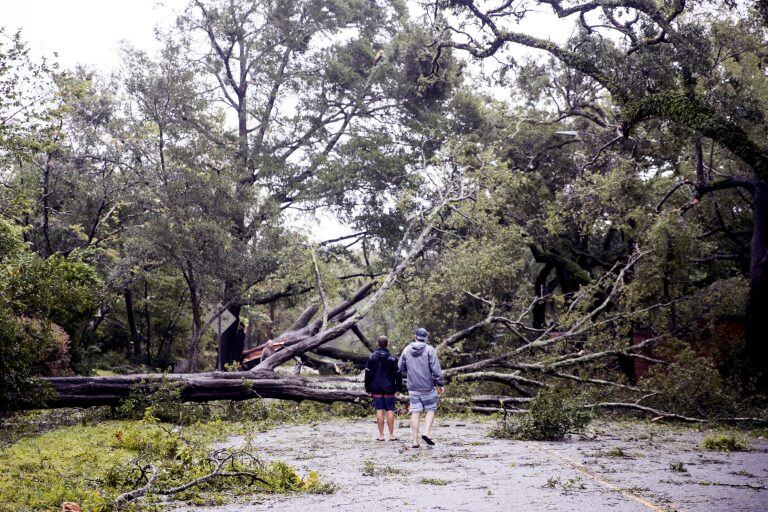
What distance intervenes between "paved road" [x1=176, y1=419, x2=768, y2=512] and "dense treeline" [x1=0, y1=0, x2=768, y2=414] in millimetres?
5437

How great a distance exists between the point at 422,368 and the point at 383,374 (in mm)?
880

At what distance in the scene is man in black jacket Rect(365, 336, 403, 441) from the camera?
11.7m

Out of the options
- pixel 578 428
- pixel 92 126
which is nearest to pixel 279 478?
pixel 578 428

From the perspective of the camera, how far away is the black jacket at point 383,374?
11.7 m

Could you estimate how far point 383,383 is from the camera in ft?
38.5

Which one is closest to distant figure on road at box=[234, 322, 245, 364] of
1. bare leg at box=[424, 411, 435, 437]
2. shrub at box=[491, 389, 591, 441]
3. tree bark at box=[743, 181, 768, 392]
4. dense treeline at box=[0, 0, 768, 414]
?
dense treeline at box=[0, 0, 768, 414]

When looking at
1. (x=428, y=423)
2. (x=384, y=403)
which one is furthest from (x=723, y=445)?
(x=384, y=403)

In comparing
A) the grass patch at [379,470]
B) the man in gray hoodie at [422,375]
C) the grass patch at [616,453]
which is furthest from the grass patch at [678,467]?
the man in gray hoodie at [422,375]

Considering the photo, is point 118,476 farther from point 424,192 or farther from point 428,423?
point 424,192

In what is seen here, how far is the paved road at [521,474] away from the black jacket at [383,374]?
90cm

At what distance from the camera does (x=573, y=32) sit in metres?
16.3

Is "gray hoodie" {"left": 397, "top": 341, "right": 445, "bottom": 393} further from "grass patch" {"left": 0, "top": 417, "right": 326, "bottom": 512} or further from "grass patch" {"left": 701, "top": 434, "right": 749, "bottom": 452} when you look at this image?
"grass patch" {"left": 701, "top": 434, "right": 749, "bottom": 452}

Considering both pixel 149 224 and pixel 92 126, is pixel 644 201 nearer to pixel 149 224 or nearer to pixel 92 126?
pixel 149 224

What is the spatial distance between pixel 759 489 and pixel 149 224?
16.9m
